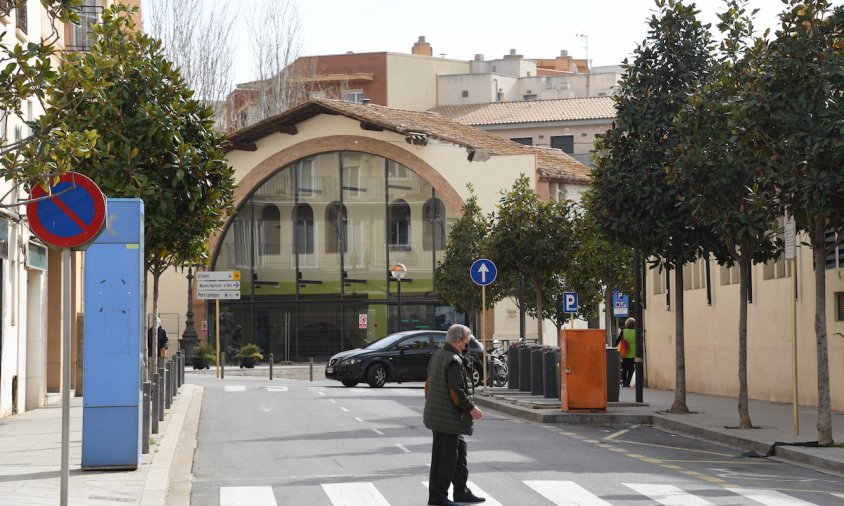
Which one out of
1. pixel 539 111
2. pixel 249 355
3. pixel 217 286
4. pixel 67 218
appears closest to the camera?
pixel 67 218

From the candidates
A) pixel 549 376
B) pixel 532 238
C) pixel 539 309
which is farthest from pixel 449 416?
pixel 532 238

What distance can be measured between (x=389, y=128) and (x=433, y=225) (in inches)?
186

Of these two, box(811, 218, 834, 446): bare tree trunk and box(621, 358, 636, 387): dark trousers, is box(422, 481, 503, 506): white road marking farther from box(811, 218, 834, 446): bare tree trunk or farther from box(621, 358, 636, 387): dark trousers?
box(621, 358, 636, 387): dark trousers

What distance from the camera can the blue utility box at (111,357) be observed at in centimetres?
1427

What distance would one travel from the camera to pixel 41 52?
31.5 feet

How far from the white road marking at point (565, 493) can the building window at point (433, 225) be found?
4833cm

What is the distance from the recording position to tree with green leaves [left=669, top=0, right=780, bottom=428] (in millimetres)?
19672

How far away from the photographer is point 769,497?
12.8 metres

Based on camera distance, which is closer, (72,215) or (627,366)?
(72,215)

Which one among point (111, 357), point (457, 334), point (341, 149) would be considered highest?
point (341, 149)

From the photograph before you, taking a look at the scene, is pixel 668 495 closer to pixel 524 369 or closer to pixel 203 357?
pixel 524 369

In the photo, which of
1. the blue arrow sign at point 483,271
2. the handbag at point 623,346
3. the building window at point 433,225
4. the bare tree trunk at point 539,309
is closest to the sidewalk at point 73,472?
the blue arrow sign at point 483,271

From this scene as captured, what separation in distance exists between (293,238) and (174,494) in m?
51.6

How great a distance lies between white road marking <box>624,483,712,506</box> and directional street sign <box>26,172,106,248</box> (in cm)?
535
